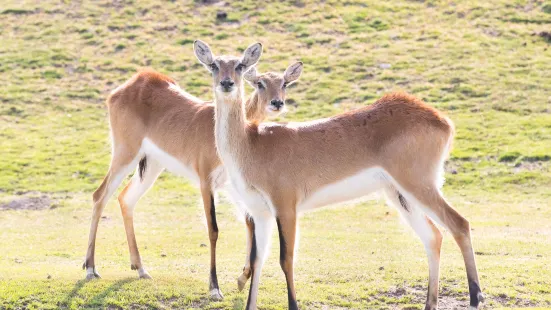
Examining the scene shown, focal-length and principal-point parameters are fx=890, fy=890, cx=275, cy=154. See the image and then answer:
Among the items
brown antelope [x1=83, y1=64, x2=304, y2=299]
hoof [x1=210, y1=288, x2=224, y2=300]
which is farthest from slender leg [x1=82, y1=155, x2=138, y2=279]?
hoof [x1=210, y1=288, x2=224, y2=300]

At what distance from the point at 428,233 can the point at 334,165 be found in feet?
4.35

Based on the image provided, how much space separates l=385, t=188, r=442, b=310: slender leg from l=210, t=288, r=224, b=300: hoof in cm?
234

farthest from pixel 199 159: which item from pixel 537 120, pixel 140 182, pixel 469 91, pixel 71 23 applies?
pixel 71 23

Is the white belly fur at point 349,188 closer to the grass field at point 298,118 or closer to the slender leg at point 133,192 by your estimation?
the grass field at point 298,118

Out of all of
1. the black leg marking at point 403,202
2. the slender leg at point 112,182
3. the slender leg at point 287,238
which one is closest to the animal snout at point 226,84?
the slender leg at point 287,238

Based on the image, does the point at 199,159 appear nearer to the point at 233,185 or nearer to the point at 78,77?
the point at 233,185

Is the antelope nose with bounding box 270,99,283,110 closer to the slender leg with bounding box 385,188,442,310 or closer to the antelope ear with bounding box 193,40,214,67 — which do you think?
the antelope ear with bounding box 193,40,214,67

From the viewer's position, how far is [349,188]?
983cm

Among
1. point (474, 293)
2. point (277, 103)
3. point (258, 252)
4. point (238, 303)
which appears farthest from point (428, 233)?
point (277, 103)

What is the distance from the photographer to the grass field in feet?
36.8

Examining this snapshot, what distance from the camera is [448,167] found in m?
23.8

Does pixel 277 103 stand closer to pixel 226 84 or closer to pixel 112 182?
pixel 112 182

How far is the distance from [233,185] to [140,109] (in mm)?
3367

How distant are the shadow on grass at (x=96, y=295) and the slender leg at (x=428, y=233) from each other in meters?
3.51
